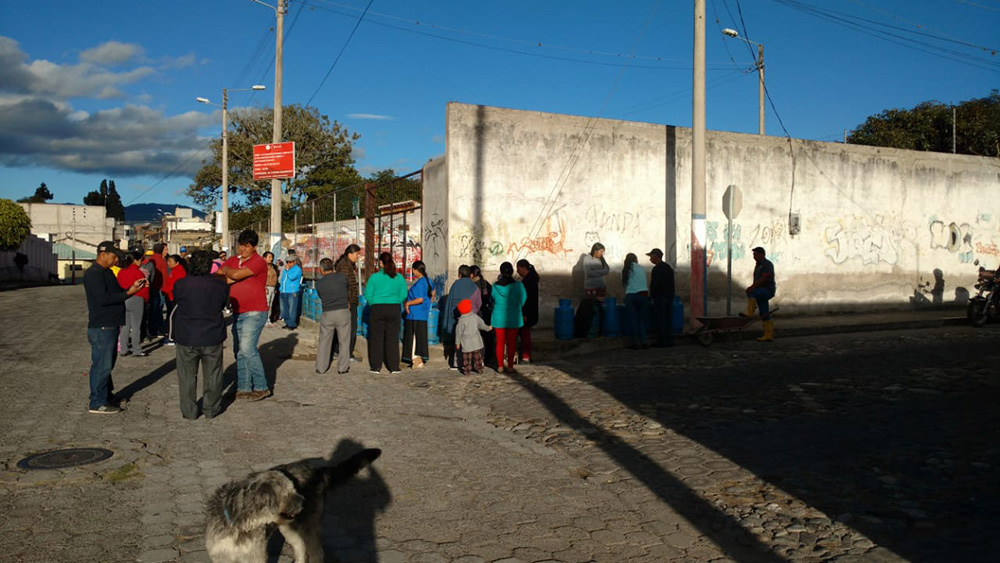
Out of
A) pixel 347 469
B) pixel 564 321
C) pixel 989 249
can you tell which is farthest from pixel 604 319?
pixel 989 249

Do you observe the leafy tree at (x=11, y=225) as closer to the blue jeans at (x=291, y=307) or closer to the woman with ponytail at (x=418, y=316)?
the blue jeans at (x=291, y=307)

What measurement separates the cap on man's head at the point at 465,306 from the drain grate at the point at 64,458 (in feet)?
17.8

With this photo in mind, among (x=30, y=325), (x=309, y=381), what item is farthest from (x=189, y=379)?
(x=30, y=325)

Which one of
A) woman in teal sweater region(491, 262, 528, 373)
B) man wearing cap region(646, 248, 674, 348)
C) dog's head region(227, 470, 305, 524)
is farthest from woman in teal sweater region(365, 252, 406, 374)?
dog's head region(227, 470, 305, 524)

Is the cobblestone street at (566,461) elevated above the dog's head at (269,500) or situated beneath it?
situated beneath

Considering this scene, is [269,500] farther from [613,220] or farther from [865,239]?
[865,239]

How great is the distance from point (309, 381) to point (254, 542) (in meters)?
6.99

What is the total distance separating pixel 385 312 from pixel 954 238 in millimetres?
16521

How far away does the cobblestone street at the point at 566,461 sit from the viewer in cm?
470

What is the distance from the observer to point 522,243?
14734mm

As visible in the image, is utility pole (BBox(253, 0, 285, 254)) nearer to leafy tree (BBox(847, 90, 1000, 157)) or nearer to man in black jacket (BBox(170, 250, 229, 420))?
man in black jacket (BBox(170, 250, 229, 420))

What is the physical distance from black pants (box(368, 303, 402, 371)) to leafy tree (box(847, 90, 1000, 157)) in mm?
39092

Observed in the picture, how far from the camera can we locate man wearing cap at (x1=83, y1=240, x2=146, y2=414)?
8.05 metres

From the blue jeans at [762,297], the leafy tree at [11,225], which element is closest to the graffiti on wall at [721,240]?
the blue jeans at [762,297]
